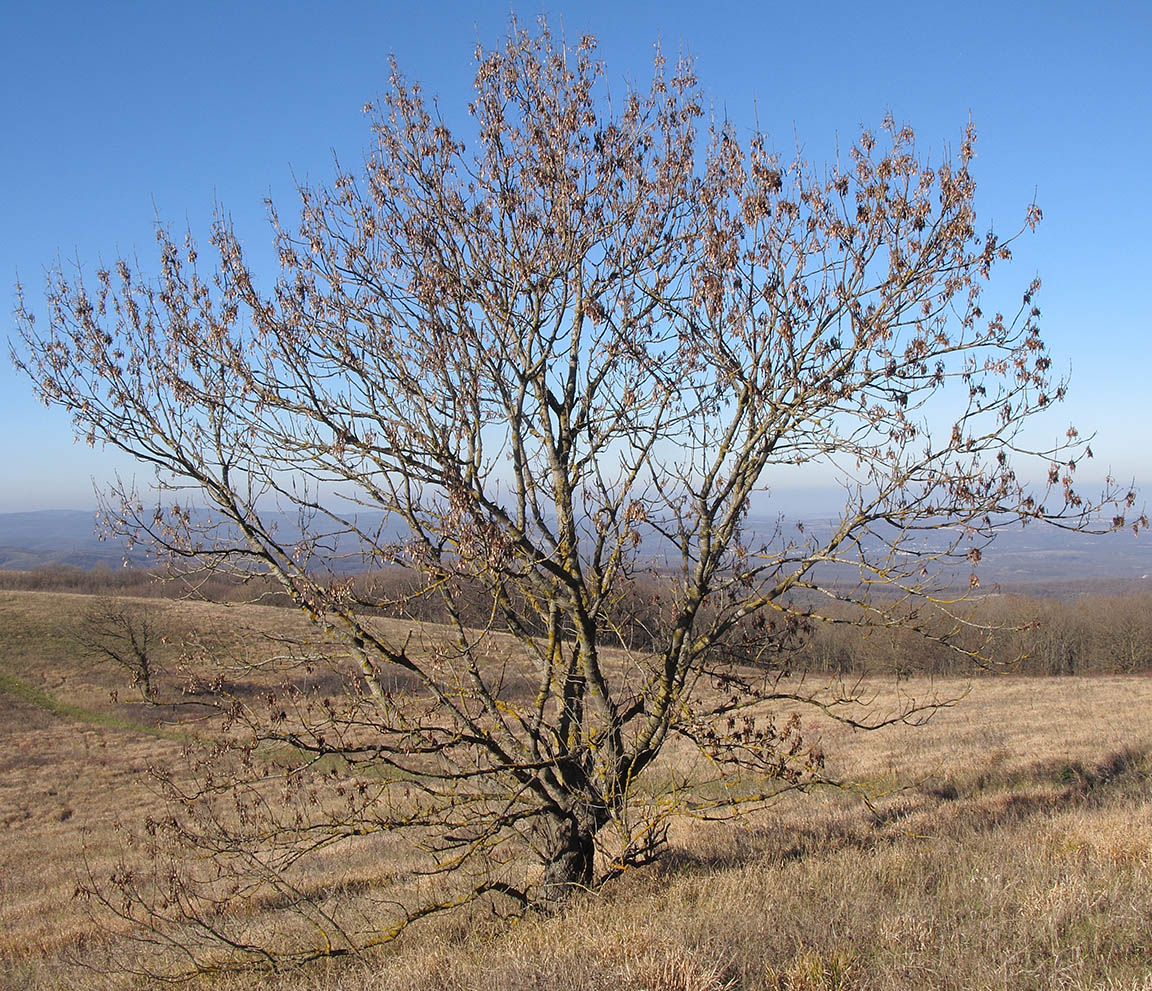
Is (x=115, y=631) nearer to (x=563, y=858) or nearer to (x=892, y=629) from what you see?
(x=563, y=858)

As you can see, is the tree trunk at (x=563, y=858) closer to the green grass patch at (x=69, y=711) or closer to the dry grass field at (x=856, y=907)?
the dry grass field at (x=856, y=907)

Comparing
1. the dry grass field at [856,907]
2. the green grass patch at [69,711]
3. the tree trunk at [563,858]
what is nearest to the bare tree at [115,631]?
the green grass patch at [69,711]

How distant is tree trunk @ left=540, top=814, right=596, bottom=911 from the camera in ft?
22.6

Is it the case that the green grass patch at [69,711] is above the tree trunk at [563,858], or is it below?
below

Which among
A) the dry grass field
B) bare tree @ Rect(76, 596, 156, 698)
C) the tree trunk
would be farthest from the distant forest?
bare tree @ Rect(76, 596, 156, 698)

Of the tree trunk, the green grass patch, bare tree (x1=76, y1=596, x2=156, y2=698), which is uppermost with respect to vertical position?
the tree trunk

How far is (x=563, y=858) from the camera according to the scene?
6922 millimetres

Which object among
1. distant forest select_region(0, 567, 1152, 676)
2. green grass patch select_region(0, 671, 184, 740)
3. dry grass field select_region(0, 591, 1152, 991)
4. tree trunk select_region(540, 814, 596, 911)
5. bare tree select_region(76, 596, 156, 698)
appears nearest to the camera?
dry grass field select_region(0, 591, 1152, 991)

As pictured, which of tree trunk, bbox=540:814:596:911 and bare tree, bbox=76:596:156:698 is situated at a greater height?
tree trunk, bbox=540:814:596:911

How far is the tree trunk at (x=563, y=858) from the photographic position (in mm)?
6887

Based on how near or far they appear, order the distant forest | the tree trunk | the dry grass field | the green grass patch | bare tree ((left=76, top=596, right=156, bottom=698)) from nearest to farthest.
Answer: the dry grass field → the distant forest → the tree trunk → the green grass patch → bare tree ((left=76, top=596, right=156, bottom=698))

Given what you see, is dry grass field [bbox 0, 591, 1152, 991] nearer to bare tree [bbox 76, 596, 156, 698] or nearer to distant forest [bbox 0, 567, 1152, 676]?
distant forest [bbox 0, 567, 1152, 676]

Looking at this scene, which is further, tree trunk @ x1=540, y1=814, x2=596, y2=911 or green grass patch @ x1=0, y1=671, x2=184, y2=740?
green grass patch @ x1=0, y1=671, x2=184, y2=740

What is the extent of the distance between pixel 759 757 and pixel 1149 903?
2.47 meters
